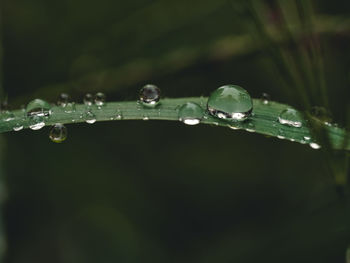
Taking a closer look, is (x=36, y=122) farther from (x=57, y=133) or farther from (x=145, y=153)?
(x=145, y=153)

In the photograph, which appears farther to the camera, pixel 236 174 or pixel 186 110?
pixel 236 174

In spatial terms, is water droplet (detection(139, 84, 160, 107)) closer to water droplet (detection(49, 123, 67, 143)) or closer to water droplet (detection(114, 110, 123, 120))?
water droplet (detection(114, 110, 123, 120))

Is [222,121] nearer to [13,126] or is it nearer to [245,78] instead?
[13,126]

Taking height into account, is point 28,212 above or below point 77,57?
below

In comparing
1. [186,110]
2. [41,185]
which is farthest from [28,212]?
[186,110]

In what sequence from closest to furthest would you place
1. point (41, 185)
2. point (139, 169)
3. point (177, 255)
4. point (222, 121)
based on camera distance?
point (222, 121)
point (177, 255)
point (41, 185)
point (139, 169)

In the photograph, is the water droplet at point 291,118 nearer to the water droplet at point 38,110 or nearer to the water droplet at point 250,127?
the water droplet at point 250,127

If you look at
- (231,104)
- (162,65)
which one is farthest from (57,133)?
(162,65)
